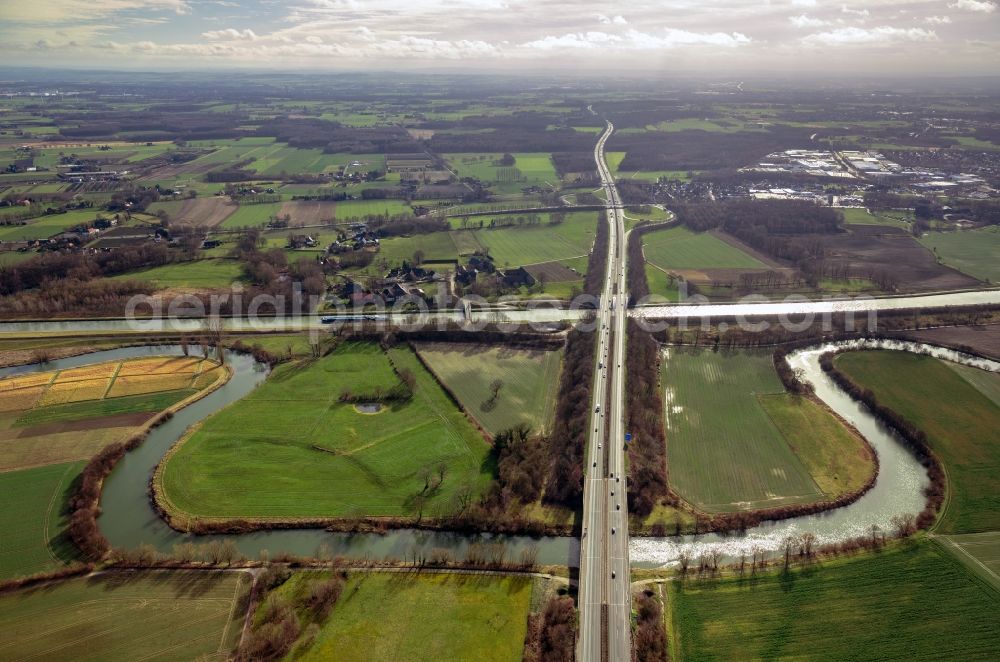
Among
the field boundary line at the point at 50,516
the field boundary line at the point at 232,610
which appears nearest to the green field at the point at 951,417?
the field boundary line at the point at 232,610

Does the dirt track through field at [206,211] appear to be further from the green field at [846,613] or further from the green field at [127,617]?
the green field at [846,613]

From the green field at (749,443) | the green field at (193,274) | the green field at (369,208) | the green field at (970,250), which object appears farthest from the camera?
the green field at (369,208)

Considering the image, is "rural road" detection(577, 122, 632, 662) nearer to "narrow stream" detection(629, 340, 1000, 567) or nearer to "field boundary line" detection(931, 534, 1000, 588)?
"narrow stream" detection(629, 340, 1000, 567)

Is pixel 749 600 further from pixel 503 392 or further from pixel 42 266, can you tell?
pixel 42 266

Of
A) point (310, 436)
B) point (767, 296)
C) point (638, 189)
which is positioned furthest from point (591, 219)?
point (310, 436)

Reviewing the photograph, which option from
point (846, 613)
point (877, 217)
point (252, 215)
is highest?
point (877, 217)

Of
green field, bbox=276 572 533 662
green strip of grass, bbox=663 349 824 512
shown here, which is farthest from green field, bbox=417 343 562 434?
green field, bbox=276 572 533 662

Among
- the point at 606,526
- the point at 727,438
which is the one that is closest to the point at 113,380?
the point at 606,526

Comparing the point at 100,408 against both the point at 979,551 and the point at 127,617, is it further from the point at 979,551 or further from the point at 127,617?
the point at 979,551
